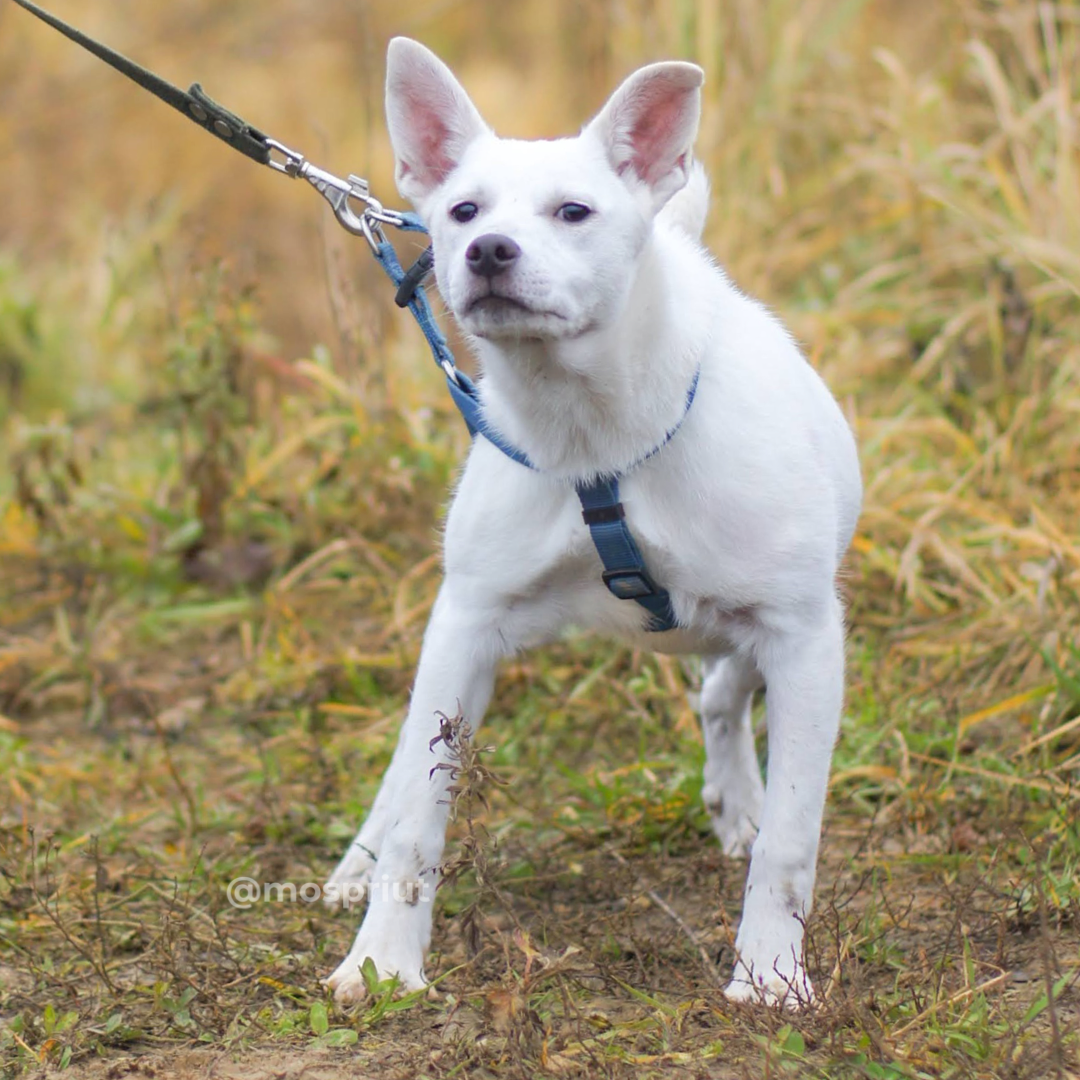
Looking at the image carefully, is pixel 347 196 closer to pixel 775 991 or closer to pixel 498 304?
pixel 498 304

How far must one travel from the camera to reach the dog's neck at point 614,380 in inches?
112

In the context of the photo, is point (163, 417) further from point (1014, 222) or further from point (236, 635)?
point (1014, 222)

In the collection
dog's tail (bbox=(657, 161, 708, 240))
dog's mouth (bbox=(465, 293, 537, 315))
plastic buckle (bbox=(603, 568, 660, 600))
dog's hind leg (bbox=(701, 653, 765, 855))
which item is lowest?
dog's hind leg (bbox=(701, 653, 765, 855))

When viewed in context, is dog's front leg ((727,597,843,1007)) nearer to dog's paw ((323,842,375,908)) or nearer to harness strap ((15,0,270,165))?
dog's paw ((323,842,375,908))

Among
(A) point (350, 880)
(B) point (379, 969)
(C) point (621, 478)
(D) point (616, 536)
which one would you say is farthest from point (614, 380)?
(A) point (350, 880)

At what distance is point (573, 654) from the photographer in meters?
4.52

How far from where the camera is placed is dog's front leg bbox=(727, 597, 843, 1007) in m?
2.77

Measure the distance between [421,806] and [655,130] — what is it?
55.4 inches

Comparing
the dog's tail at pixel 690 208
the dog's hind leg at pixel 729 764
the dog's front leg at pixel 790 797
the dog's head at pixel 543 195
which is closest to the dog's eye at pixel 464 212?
the dog's head at pixel 543 195

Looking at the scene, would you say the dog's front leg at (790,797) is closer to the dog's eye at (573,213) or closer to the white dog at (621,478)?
the white dog at (621,478)

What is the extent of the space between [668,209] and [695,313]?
1.83 feet

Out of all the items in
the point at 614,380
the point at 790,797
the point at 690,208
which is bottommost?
the point at 790,797

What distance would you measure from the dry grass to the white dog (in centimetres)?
21

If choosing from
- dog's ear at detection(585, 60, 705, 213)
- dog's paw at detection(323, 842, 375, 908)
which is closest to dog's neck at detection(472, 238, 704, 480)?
dog's ear at detection(585, 60, 705, 213)
